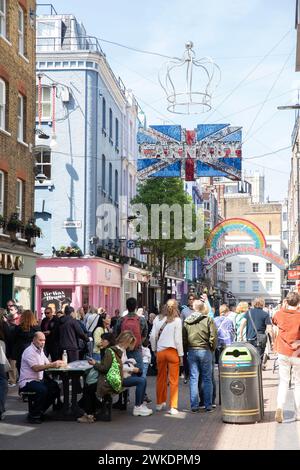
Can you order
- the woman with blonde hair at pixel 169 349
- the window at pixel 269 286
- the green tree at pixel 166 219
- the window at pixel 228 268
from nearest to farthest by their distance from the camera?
the woman with blonde hair at pixel 169 349 → the green tree at pixel 166 219 → the window at pixel 269 286 → the window at pixel 228 268

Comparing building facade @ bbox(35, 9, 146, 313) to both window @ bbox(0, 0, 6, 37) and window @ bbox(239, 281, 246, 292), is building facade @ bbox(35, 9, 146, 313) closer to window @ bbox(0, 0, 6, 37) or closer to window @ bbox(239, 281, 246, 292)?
window @ bbox(0, 0, 6, 37)

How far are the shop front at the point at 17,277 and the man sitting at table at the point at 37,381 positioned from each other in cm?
1030

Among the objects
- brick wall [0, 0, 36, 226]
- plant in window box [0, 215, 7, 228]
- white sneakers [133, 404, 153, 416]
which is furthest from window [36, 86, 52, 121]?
white sneakers [133, 404, 153, 416]

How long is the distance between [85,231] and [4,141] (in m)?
11.1

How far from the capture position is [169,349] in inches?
480

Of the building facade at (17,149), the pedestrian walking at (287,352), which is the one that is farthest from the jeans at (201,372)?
the building facade at (17,149)

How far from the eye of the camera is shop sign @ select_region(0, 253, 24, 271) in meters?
21.6

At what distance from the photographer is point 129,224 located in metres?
42.8

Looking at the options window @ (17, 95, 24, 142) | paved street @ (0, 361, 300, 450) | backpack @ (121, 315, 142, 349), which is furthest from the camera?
window @ (17, 95, 24, 142)

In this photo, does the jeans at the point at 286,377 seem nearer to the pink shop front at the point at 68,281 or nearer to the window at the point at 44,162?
the pink shop front at the point at 68,281

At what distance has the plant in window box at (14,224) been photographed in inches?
886

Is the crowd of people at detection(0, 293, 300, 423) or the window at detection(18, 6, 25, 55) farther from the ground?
the window at detection(18, 6, 25, 55)

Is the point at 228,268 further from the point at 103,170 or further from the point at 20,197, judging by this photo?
the point at 20,197

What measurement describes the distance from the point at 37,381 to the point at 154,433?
229 centimetres
